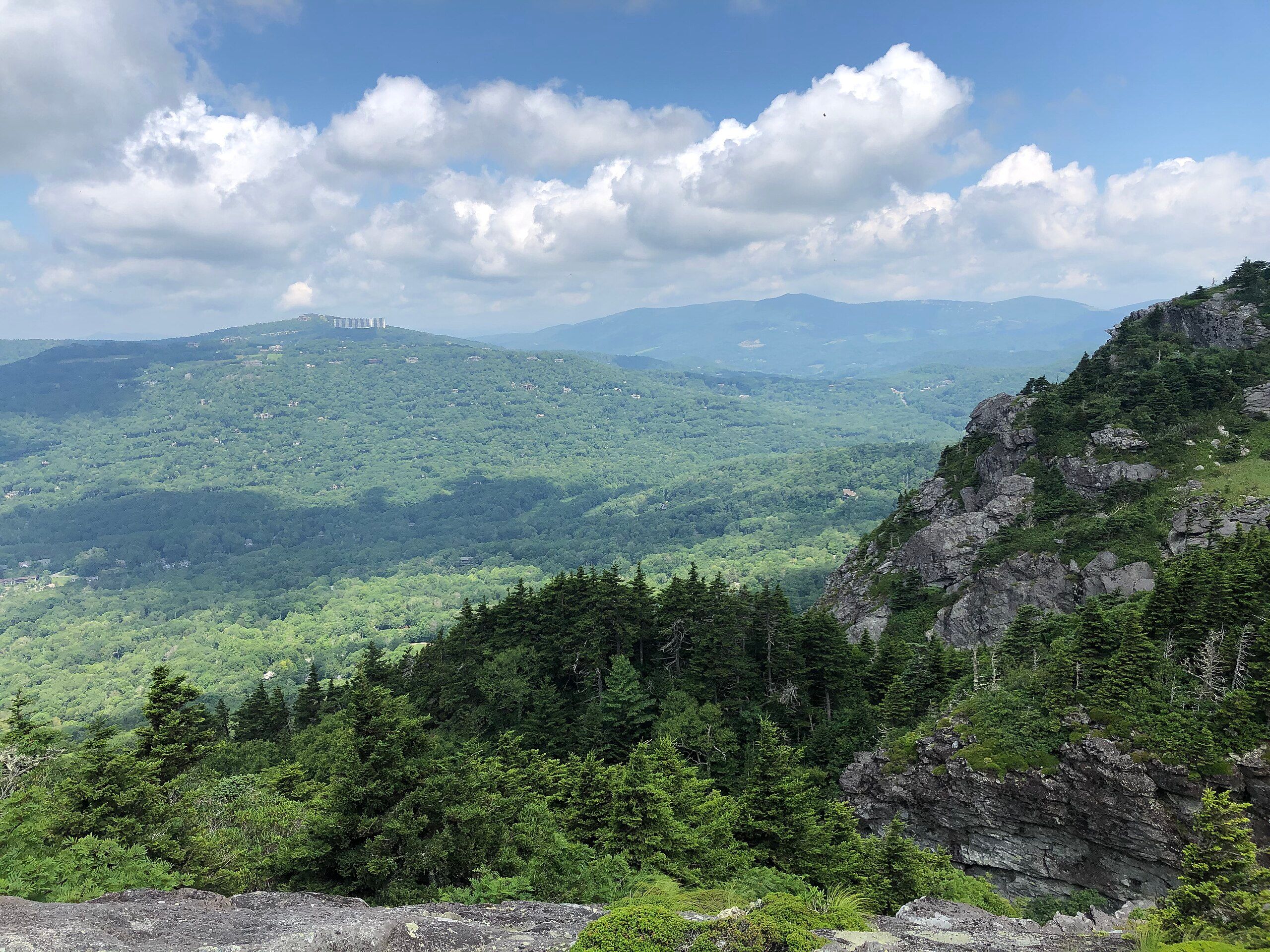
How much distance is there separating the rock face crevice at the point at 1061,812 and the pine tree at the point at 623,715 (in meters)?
14.3

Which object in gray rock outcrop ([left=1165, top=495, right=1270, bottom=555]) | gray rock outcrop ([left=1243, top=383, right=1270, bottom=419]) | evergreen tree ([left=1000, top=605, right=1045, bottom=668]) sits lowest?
evergreen tree ([left=1000, top=605, right=1045, bottom=668])

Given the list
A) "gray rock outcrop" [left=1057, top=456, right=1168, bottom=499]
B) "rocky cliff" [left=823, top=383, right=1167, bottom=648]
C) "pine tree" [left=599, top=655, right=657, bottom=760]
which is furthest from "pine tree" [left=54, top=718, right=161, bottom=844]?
"gray rock outcrop" [left=1057, top=456, right=1168, bottom=499]

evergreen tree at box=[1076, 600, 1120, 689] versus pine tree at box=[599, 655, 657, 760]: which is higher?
evergreen tree at box=[1076, 600, 1120, 689]

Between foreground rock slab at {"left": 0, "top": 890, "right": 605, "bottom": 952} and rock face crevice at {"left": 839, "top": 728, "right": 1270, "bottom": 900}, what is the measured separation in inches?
1092

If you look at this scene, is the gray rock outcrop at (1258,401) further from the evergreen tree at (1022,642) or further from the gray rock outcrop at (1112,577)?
the evergreen tree at (1022,642)

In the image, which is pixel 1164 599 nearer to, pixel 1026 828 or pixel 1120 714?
pixel 1120 714

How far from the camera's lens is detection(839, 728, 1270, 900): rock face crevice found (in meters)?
27.7

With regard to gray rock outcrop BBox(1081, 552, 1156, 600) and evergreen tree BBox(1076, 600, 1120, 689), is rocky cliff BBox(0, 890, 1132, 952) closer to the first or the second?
evergreen tree BBox(1076, 600, 1120, 689)

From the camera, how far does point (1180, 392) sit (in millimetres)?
67625

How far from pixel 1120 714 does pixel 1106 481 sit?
4384 cm

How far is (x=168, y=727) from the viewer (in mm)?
29297

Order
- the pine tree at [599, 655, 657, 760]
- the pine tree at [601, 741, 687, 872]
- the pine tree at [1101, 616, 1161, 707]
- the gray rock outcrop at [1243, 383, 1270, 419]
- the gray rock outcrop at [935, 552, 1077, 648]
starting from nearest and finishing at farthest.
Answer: the pine tree at [601, 741, 687, 872] < the pine tree at [1101, 616, 1161, 707] < the pine tree at [599, 655, 657, 760] < the gray rock outcrop at [935, 552, 1077, 648] < the gray rock outcrop at [1243, 383, 1270, 419]

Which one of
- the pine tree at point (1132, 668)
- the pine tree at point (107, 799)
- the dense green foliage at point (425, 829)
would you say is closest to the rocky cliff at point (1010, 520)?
the pine tree at point (1132, 668)

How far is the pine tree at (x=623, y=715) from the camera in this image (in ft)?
138
